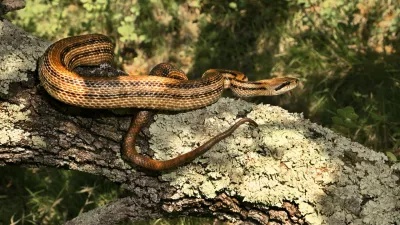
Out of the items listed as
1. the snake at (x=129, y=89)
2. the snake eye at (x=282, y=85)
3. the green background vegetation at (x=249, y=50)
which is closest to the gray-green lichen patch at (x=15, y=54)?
the snake at (x=129, y=89)

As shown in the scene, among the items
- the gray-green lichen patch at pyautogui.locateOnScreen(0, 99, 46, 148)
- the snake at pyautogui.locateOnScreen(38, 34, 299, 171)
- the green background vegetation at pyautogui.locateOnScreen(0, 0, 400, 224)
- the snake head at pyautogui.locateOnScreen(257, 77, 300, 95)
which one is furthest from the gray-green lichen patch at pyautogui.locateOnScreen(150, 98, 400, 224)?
the green background vegetation at pyautogui.locateOnScreen(0, 0, 400, 224)

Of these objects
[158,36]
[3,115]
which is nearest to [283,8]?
[158,36]

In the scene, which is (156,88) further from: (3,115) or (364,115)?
(364,115)

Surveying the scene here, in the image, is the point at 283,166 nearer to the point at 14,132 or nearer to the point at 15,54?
the point at 14,132

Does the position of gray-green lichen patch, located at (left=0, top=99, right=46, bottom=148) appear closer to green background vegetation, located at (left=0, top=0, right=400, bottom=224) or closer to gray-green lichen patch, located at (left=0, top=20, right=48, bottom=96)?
gray-green lichen patch, located at (left=0, top=20, right=48, bottom=96)

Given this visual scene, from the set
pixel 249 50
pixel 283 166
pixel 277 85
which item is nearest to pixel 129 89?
pixel 283 166

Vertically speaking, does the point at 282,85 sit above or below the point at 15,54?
below
